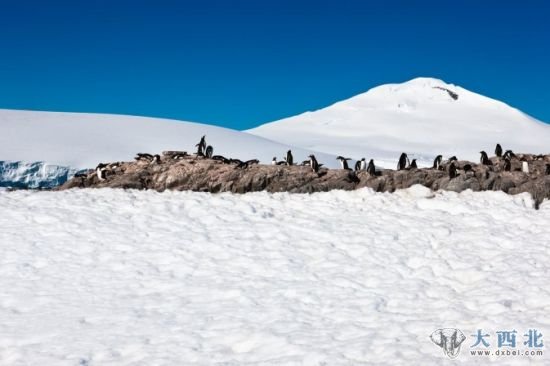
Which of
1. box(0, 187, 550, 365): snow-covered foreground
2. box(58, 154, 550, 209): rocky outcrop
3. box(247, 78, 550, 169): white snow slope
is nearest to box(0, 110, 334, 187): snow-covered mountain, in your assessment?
box(247, 78, 550, 169): white snow slope

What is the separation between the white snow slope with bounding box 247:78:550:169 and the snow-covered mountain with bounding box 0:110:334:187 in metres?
24.4

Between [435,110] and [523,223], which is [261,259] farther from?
[435,110]

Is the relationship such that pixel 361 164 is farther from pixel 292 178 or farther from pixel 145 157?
pixel 145 157

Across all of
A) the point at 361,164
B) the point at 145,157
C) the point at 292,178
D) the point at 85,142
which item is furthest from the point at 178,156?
the point at 85,142

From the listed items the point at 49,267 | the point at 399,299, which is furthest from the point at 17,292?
the point at 399,299

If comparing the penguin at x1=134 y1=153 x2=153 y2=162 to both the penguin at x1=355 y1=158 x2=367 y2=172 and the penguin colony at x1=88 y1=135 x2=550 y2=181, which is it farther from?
the penguin at x1=355 y1=158 x2=367 y2=172

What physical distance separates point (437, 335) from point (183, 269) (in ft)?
16.3

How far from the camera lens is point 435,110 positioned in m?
167

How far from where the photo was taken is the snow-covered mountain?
43188 mm

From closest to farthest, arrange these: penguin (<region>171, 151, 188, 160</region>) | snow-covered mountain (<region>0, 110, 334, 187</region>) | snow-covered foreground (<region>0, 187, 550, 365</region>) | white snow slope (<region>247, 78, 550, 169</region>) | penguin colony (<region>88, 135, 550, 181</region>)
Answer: snow-covered foreground (<region>0, 187, 550, 365</region>) < penguin colony (<region>88, 135, 550, 181</region>) < penguin (<region>171, 151, 188, 160</region>) < snow-covered mountain (<region>0, 110, 334, 187</region>) < white snow slope (<region>247, 78, 550, 169</region>)

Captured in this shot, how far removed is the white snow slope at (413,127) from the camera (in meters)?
109

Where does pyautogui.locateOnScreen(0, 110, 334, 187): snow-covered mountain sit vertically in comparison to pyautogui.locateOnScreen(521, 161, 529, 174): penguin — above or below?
above

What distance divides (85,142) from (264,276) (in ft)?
153

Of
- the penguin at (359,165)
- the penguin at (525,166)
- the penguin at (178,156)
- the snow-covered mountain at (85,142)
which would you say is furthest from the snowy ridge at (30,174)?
the penguin at (525,166)
